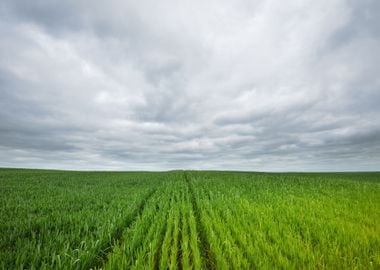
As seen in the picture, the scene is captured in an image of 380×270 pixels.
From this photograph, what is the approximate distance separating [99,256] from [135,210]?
14.0 ft

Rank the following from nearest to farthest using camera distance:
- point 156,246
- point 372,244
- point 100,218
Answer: point 372,244
point 156,246
point 100,218

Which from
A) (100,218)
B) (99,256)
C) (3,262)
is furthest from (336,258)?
(100,218)

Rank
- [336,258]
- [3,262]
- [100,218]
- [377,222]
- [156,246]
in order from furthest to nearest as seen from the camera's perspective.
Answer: [100,218], [377,222], [156,246], [336,258], [3,262]

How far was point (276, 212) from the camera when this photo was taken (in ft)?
24.2

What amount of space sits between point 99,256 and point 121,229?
1.89 metres

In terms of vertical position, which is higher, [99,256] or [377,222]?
[377,222]

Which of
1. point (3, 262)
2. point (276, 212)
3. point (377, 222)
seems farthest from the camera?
point (276, 212)

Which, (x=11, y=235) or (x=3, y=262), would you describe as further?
(x=11, y=235)

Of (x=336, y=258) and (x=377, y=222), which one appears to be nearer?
(x=336, y=258)

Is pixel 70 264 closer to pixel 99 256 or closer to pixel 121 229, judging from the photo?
pixel 99 256

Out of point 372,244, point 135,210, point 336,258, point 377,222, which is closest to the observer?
point 336,258

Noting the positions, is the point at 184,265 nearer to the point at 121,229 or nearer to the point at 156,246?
the point at 156,246

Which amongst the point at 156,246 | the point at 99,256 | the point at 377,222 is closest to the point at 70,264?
the point at 99,256

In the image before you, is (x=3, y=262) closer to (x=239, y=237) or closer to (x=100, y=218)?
(x=100, y=218)
